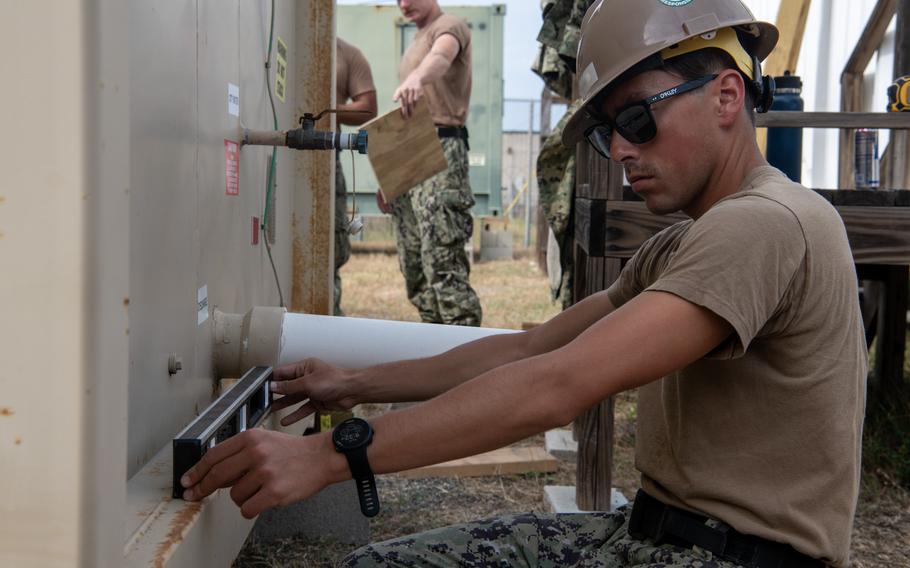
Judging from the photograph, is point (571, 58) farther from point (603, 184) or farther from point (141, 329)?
point (141, 329)

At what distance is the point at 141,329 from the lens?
1662 mm

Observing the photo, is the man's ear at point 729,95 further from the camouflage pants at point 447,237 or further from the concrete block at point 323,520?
the camouflage pants at point 447,237

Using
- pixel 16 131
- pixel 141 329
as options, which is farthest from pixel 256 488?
pixel 16 131

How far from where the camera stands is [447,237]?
20.1ft

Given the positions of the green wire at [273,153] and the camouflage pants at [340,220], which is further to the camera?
the camouflage pants at [340,220]

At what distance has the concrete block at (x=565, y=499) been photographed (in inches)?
141

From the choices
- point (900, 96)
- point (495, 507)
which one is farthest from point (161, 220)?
point (900, 96)

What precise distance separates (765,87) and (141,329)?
1.24 m

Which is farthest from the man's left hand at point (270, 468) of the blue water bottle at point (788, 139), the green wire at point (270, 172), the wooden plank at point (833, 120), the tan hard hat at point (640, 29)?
the blue water bottle at point (788, 139)

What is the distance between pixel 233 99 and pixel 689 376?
1278 mm

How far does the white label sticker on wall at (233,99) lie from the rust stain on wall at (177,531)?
1.06 m

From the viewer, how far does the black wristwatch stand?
149 cm

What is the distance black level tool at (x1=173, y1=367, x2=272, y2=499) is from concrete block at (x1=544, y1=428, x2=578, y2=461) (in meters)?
2.58

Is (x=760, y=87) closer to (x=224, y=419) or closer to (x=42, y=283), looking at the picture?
(x=224, y=419)
